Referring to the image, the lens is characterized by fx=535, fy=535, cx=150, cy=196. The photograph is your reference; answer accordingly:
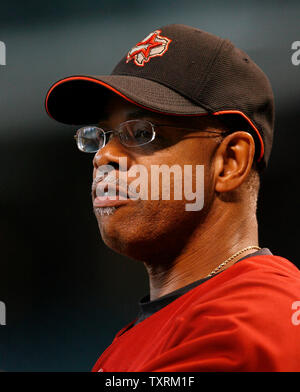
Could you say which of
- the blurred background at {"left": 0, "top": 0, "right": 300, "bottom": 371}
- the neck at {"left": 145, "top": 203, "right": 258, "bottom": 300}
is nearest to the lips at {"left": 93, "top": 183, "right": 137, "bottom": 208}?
the neck at {"left": 145, "top": 203, "right": 258, "bottom": 300}

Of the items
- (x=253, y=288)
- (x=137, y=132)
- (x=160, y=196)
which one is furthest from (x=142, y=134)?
(x=253, y=288)

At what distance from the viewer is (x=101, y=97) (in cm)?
99

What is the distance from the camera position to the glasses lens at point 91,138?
0.99 m

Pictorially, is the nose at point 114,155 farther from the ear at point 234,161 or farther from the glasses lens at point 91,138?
the ear at point 234,161

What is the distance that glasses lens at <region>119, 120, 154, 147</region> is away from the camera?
0.92m

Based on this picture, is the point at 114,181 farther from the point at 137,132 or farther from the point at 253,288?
the point at 253,288

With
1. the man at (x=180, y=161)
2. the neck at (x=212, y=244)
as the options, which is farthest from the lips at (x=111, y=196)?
the neck at (x=212, y=244)

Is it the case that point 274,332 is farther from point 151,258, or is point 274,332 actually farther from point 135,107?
point 135,107

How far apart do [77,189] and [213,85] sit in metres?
1.05

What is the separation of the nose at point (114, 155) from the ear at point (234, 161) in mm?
158

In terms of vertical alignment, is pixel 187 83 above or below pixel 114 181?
above

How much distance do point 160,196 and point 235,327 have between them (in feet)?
0.99

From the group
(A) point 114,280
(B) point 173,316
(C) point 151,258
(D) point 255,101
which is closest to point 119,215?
(C) point 151,258

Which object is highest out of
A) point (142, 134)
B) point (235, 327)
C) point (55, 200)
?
point (142, 134)
